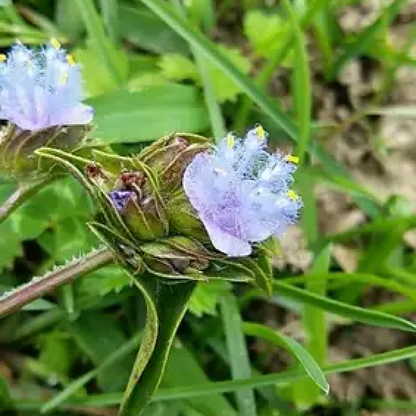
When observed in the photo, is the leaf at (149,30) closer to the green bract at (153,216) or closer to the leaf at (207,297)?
the leaf at (207,297)

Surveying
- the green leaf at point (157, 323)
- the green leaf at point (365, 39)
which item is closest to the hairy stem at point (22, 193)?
the green leaf at point (157, 323)

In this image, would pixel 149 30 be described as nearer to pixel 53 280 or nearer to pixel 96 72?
pixel 96 72

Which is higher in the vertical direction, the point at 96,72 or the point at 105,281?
the point at 96,72

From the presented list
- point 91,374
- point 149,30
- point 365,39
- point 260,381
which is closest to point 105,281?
point 91,374

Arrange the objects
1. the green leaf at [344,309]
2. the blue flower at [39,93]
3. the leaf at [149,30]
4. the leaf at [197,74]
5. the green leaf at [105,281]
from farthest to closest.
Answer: the leaf at [149,30], the leaf at [197,74], the green leaf at [105,281], the green leaf at [344,309], the blue flower at [39,93]

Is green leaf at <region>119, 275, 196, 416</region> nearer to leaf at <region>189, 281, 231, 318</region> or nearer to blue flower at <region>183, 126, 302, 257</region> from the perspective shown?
blue flower at <region>183, 126, 302, 257</region>

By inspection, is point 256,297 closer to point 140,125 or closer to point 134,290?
point 134,290

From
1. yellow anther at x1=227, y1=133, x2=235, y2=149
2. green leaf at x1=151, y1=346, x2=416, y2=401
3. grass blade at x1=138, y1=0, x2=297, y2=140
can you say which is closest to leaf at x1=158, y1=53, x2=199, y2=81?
grass blade at x1=138, y1=0, x2=297, y2=140
